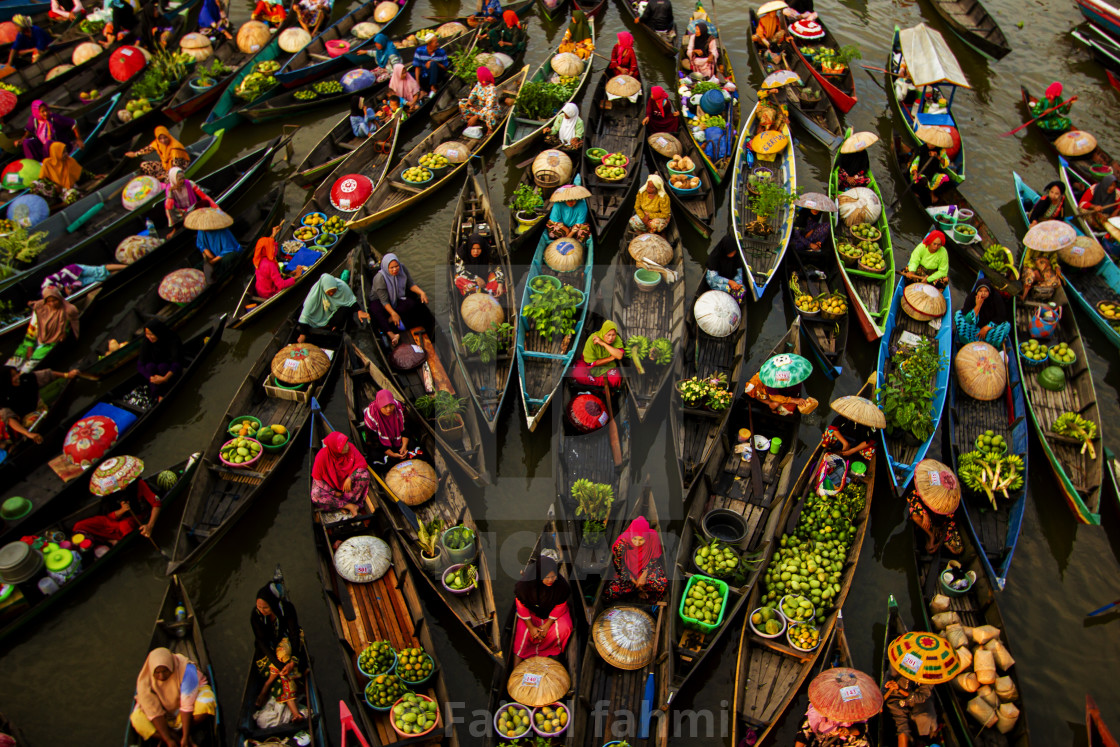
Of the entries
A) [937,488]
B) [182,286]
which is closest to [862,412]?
[937,488]

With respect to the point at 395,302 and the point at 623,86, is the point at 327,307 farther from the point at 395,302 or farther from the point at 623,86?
the point at 623,86

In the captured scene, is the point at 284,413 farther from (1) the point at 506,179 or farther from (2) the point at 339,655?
(1) the point at 506,179

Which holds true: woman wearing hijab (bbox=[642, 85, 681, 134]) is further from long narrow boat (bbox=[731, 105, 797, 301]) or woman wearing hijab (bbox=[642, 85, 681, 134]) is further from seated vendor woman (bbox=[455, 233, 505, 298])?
seated vendor woman (bbox=[455, 233, 505, 298])

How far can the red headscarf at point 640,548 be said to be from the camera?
965 cm

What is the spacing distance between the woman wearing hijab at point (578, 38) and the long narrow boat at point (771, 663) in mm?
15203

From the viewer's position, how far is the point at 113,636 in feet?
34.6

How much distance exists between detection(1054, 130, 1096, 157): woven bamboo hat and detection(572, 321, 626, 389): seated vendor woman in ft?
45.2

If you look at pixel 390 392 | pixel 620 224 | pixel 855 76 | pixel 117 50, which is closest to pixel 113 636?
pixel 390 392

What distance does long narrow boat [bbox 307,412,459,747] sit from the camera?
871 centimetres

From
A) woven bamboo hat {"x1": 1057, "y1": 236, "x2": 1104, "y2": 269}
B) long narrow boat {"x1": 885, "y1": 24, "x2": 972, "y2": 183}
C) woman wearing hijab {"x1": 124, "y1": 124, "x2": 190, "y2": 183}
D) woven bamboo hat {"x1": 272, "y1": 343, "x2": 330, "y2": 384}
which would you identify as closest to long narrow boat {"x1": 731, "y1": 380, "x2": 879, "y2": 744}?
woven bamboo hat {"x1": 272, "y1": 343, "x2": 330, "y2": 384}

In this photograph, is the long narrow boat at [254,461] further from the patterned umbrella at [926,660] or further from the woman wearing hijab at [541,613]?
the patterned umbrella at [926,660]

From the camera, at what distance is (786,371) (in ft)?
39.0

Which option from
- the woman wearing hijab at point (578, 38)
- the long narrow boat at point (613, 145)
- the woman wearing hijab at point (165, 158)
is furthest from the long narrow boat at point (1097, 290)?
the woman wearing hijab at point (165, 158)

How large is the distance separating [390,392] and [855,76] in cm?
1789
